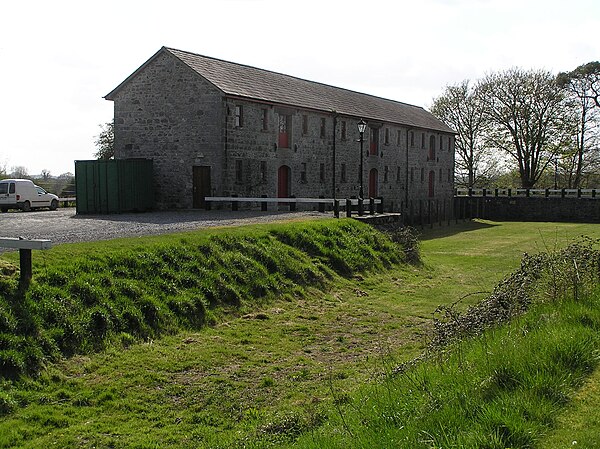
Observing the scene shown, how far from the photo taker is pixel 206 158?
26.9 meters

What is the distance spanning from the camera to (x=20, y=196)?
29.6 meters

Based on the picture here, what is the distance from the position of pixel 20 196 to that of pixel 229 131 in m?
10.5

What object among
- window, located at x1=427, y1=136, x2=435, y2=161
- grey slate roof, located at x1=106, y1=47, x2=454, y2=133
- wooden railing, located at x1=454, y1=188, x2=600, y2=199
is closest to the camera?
grey slate roof, located at x1=106, y1=47, x2=454, y2=133

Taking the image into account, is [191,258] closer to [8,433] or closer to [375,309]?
[375,309]

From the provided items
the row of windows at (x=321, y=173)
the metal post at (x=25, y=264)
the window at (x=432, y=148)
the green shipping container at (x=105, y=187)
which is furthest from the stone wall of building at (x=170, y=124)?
the window at (x=432, y=148)

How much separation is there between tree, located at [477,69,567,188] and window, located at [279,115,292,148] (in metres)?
26.8

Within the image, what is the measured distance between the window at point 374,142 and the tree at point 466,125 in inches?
704

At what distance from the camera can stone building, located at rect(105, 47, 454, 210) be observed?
27.0m

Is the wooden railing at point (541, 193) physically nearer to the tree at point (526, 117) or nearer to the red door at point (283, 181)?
the tree at point (526, 117)

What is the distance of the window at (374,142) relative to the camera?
38.7 m

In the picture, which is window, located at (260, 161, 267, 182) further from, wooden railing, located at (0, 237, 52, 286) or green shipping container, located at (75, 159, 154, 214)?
wooden railing, located at (0, 237, 52, 286)

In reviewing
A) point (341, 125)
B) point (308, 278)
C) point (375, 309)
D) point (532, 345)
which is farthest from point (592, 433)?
point (341, 125)

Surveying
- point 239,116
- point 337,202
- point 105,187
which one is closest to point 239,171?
point 239,116

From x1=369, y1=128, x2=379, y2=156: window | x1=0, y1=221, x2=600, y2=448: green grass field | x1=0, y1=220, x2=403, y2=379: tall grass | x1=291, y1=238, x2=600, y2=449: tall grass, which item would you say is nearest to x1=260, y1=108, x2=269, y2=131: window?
x1=369, y1=128, x2=379, y2=156: window
